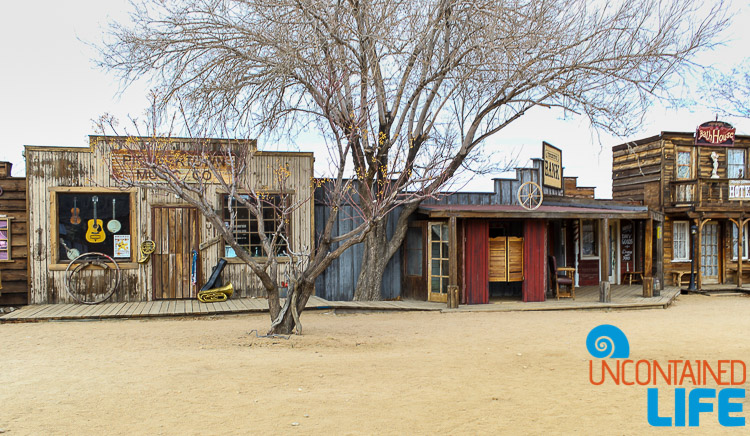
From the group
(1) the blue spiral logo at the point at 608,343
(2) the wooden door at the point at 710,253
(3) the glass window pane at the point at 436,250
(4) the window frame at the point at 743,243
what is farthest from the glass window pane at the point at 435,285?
(4) the window frame at the point at 743,243

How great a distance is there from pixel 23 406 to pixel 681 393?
601cm

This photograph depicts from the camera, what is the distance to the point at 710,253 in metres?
19.0

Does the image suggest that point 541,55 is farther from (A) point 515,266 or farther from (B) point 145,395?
(B) point 145,395

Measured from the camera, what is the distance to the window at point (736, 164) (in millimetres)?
18953

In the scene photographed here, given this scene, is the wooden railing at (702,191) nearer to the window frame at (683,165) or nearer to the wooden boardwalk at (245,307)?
the window frame at (683,165)

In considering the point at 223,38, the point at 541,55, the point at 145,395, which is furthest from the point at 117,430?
the point at 541,55

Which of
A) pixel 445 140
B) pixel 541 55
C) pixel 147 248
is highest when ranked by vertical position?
pixel 541 55

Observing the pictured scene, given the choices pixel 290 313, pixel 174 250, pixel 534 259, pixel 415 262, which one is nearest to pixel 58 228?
pixel 174 250

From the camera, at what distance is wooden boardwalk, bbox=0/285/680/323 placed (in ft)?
37.4

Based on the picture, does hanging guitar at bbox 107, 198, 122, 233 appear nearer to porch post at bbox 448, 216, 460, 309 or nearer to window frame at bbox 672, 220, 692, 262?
porch post at bbox 448, 216, 460, 309

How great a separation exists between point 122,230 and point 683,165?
1535cm

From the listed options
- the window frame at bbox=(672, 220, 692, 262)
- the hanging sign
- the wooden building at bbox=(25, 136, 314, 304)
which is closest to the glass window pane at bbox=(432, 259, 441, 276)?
the wooden building at bbox=(25, 136, 314, 304)

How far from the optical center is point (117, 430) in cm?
485

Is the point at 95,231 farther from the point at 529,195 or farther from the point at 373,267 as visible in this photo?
the point at 529,195
